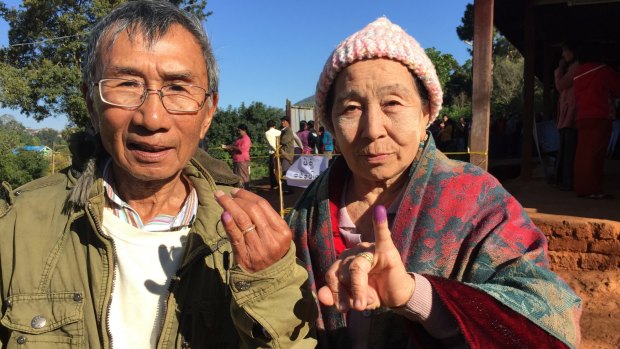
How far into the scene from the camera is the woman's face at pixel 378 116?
1.52 metres

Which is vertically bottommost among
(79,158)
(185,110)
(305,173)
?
(305,173)

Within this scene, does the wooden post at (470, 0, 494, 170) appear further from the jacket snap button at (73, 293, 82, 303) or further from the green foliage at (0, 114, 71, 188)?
the green foliage at (0, 114, 71, 188)

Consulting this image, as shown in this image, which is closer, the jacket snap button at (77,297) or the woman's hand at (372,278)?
the woman's hand at (372,278)

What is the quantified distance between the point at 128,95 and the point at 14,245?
25.2 inches

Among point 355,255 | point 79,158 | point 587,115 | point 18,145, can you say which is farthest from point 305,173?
point 18,145

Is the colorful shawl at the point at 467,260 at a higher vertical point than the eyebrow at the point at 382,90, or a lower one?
lower

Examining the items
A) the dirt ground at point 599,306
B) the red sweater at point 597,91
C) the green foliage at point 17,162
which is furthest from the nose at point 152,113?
the green foliage at point 17,162

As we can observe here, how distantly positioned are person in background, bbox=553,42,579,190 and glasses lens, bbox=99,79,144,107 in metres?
5.89

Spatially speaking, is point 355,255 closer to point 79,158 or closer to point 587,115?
point 79,158

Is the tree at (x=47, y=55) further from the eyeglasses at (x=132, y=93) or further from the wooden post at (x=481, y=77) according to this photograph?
the eyeglasses at (x=132, y=93)

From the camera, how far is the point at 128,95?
1.54 meters

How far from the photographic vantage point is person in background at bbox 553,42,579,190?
233 inches

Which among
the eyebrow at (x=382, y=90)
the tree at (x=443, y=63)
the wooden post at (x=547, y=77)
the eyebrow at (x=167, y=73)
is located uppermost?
the tree at (x=443, y=63)

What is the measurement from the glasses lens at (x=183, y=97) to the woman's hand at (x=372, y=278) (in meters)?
0.81
